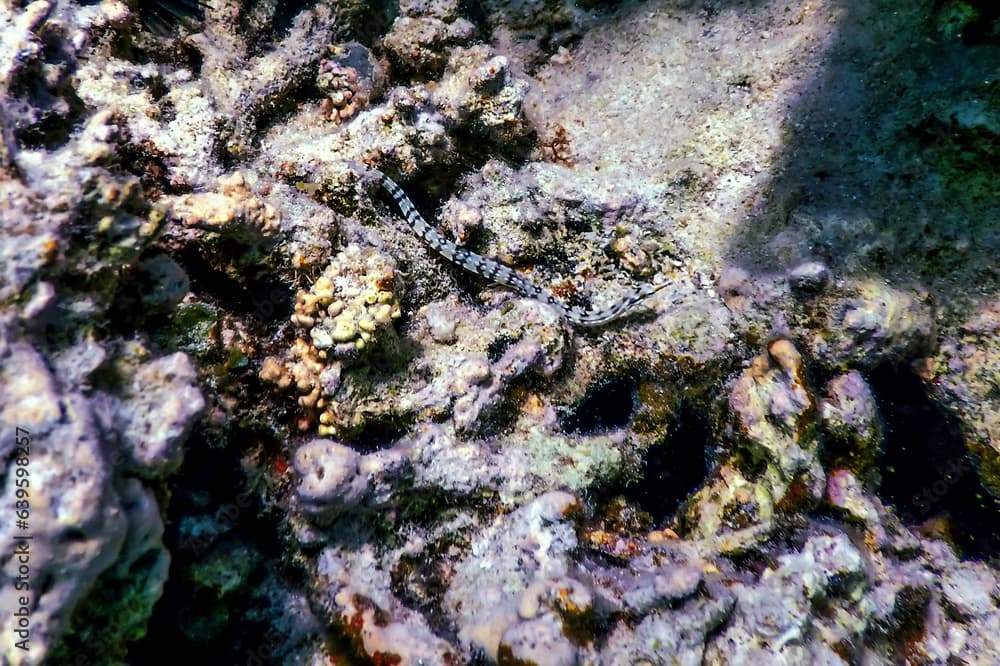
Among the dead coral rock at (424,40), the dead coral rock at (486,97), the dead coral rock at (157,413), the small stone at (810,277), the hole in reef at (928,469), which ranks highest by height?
the dead coral rock at (424,40)

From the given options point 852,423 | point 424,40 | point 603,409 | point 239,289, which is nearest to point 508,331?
point 603,409

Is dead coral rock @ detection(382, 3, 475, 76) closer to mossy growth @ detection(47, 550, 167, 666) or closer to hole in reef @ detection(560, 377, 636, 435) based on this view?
hole in reef @ detection(560, 377, 636, 435)

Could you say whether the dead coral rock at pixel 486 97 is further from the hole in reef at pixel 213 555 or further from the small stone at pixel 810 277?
the hole in reef at pixel 213 555

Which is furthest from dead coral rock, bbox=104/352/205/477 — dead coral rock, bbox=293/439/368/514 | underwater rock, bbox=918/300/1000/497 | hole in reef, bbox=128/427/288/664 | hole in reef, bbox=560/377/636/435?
underwater rock, bbox=918/300/1000/497

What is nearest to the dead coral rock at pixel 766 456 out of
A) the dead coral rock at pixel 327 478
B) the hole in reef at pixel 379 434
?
the hole in reef at pixel 379 434

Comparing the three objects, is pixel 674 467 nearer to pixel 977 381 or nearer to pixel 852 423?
pixel 852 423
